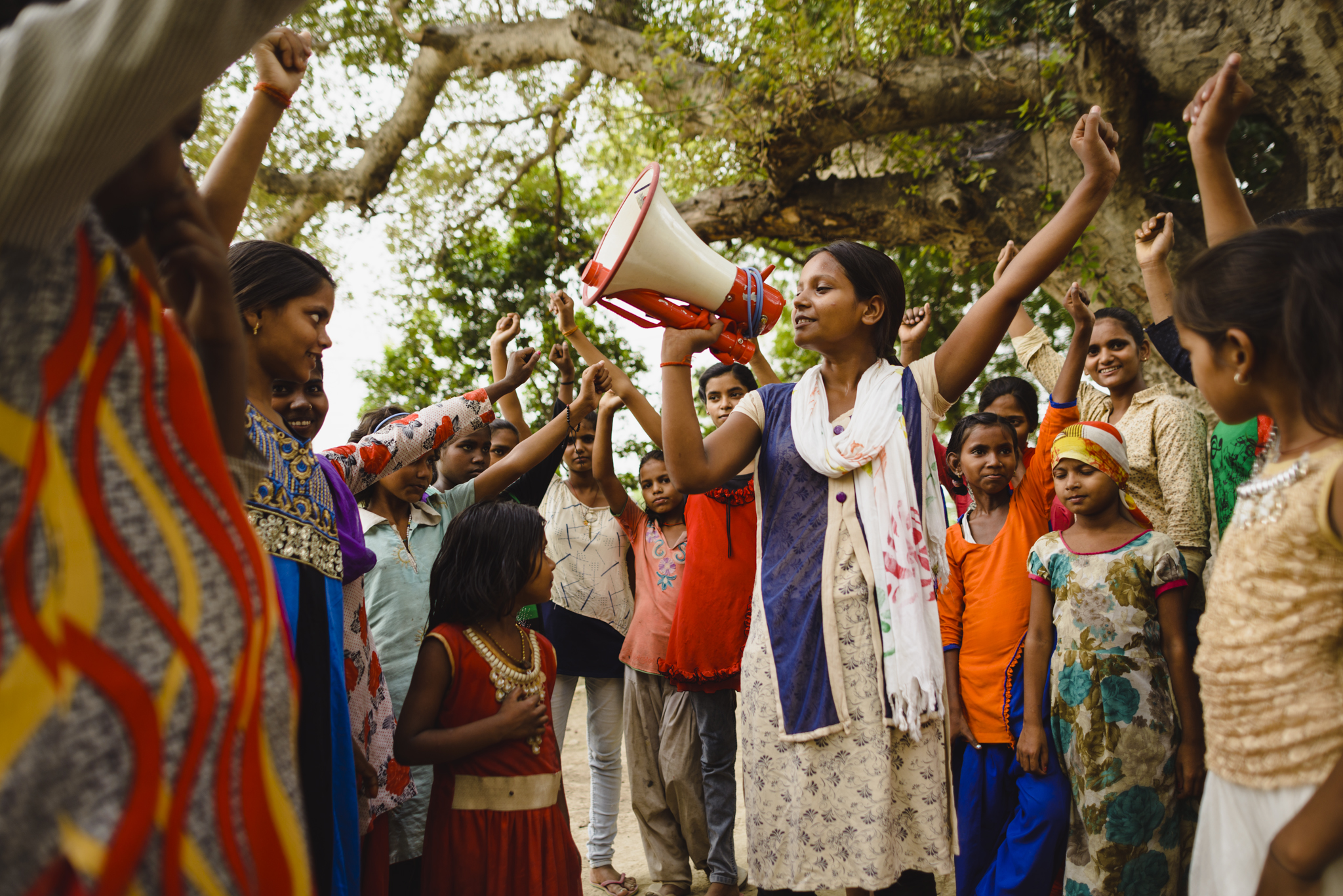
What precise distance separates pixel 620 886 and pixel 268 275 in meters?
3.28

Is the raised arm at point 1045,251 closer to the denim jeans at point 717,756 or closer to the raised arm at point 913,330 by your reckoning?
the raised arm at point 913,330

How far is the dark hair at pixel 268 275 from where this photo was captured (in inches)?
77.6

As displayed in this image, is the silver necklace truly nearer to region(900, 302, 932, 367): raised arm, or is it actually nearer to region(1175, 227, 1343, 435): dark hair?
region(1175, 227, 1343, 435): dark hair

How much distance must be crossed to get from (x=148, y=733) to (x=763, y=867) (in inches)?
69.3

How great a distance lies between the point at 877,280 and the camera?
2520 millimetres

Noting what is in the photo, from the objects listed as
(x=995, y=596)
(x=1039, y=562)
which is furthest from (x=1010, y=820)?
(x=1039, y=562)

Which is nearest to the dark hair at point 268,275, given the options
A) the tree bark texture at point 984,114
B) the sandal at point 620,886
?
the sandal at point 620,886

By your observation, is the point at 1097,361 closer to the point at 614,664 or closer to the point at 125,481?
the point at 614,664

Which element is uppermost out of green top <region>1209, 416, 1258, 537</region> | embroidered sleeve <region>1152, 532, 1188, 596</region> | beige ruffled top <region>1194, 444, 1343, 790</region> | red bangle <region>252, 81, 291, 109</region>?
red bangle <region>252, 81, 291, 109</region>

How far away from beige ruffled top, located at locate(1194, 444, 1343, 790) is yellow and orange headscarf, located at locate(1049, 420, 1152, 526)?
1.51 metres

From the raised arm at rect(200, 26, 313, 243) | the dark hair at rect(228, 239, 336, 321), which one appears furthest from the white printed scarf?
the raised arm at rect(200, 26, 313, 243)

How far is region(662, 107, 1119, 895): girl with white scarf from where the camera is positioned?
7.11 feet

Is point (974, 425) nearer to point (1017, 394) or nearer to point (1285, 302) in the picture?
point (1017, 394)

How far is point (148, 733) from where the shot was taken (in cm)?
84
